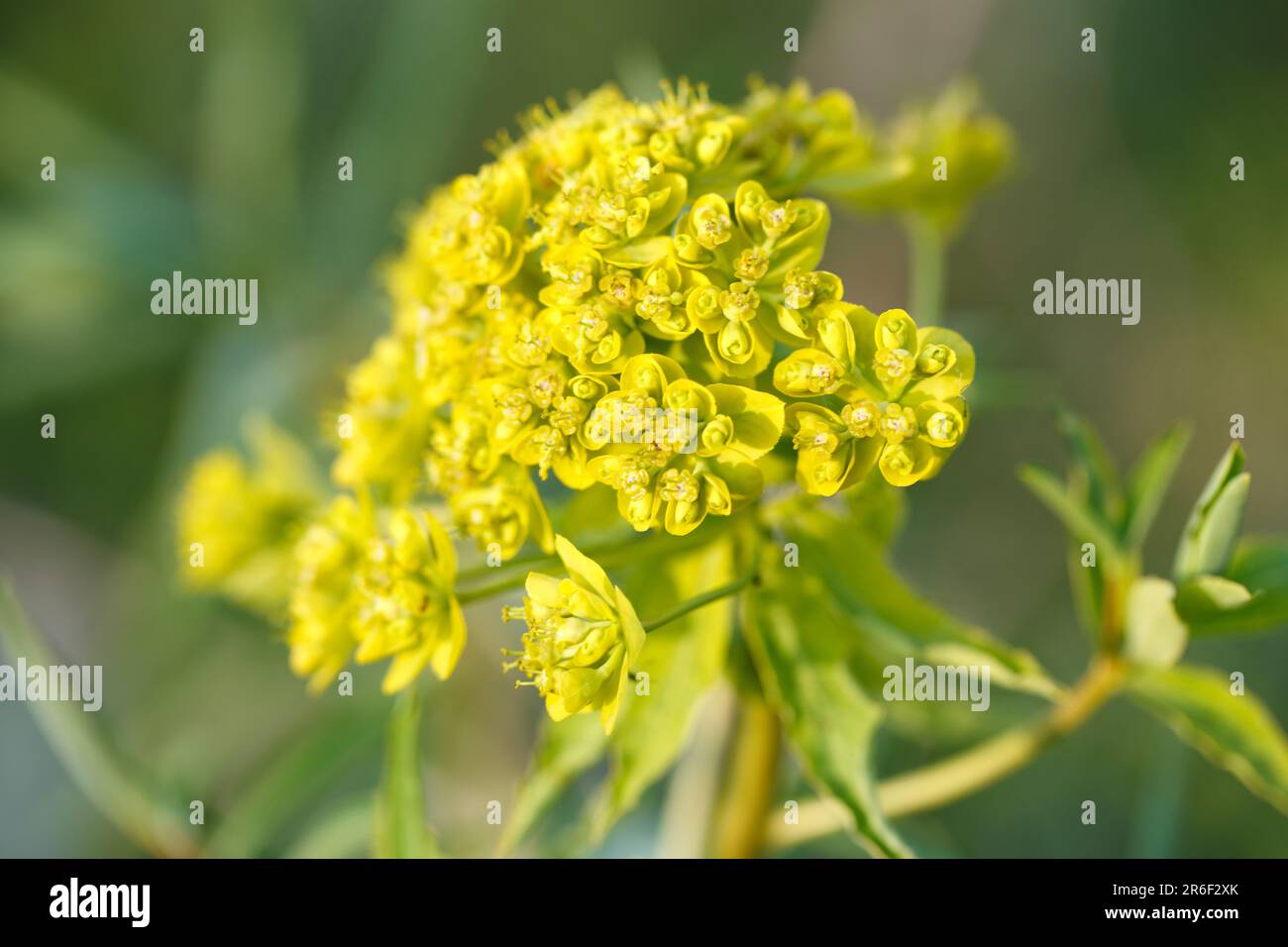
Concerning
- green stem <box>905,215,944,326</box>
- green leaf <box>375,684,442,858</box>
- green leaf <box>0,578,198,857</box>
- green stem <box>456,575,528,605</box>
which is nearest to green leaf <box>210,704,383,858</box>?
green leaf <box>0,578,198,857</box>

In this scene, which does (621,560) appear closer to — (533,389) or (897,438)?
(533,389)

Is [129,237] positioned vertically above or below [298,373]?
above

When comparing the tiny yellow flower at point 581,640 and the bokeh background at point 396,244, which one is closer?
the tiny yellow flower at point 581,640

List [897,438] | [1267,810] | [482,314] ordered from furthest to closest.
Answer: [1267,810] < [482,314] < [897,438]

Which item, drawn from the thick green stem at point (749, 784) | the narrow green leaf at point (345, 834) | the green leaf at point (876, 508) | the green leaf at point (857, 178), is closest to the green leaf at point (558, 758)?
the thick green stem at point (749, 784)

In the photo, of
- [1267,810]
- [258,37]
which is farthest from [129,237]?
[1267,810]

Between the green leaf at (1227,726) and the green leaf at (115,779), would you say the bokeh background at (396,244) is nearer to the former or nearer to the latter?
the green leaf at (115,779)
